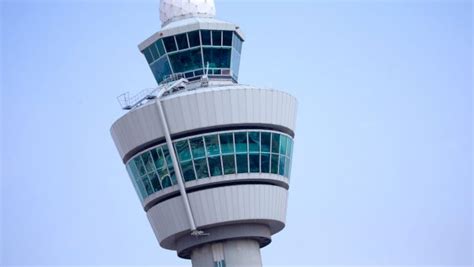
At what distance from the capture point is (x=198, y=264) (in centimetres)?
7775

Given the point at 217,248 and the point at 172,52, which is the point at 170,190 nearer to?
the point at 217,248

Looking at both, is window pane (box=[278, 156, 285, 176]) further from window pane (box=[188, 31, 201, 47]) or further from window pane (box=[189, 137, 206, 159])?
window pane (box=[188, 31, 201, 47])

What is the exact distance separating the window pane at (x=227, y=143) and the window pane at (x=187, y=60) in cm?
722

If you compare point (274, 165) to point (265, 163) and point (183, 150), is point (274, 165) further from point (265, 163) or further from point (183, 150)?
point (183, 150)

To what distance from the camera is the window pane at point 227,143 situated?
2972 inches

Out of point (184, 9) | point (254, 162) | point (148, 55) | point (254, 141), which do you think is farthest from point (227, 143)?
point (184, 9)

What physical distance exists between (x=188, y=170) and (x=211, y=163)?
5.05 ft

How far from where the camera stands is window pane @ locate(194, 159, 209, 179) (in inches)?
2965

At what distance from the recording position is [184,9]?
8300cm

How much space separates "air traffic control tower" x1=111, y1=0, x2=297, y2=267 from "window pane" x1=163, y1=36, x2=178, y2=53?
188 cm

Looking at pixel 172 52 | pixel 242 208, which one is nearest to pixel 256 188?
pixel 242 208

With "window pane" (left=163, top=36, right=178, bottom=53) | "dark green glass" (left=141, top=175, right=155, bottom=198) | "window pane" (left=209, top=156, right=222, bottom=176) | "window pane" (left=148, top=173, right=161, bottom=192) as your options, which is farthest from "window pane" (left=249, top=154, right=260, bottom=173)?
"window pane" (left=163, top=36, right=178, bottom=53)

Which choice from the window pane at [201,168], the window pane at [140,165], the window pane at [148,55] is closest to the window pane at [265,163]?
the window pane at [201,168]

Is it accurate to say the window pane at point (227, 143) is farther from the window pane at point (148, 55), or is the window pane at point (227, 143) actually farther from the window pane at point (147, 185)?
the window pane at point (148, 55)
